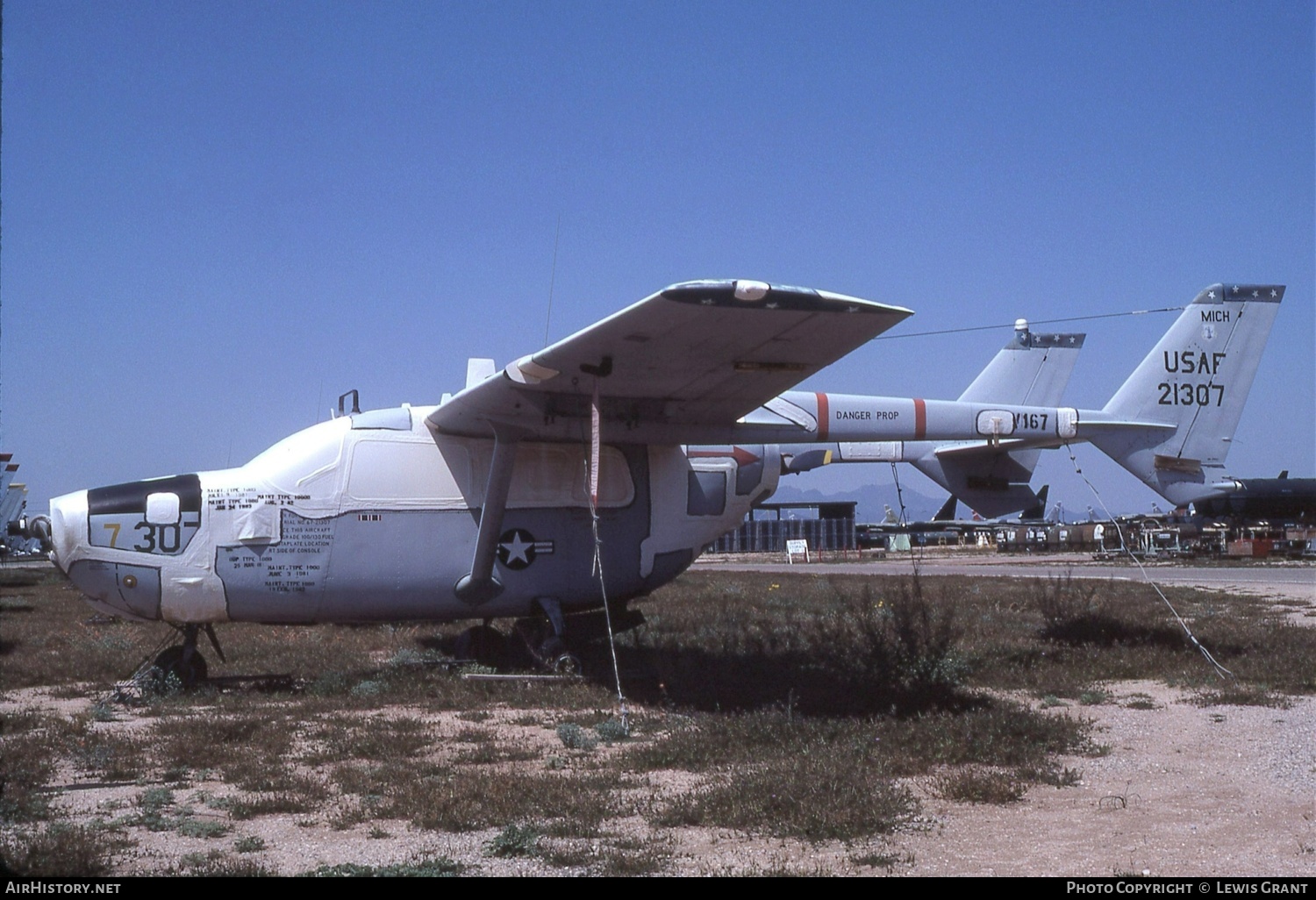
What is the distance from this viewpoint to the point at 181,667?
10.4m

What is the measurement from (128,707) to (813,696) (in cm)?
625

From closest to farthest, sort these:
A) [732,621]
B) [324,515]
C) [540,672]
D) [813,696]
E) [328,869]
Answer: [328,869] → [813,696] → [324,515] → [540,672] → [732,621]

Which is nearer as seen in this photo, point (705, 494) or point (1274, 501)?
point (705, 494)

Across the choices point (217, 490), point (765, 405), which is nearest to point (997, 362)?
point (765, 405)

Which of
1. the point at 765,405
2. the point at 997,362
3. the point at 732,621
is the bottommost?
the point at 732,621

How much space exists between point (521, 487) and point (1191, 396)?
8.40m

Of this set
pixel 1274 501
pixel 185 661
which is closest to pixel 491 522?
pixel 185 661

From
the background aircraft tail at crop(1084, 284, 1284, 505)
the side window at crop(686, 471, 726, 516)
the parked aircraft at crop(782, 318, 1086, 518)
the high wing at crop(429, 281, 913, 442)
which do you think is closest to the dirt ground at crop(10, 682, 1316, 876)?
the high wing at crop(429, 281, 913, 442)

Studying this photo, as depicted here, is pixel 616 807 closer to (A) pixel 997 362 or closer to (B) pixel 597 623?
(B) pixel 597 623

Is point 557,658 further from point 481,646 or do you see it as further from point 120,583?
point 120,583

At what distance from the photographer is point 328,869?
16.1ft

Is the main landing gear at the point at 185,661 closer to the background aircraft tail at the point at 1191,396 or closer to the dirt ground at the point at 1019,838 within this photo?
the dirt ground at the point at 1019,838

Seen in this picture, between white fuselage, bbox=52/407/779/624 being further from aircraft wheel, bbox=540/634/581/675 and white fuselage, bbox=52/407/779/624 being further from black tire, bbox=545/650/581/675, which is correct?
black tire, bbox=545/650/581/675

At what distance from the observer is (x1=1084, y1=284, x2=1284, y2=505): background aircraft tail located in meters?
13.0
